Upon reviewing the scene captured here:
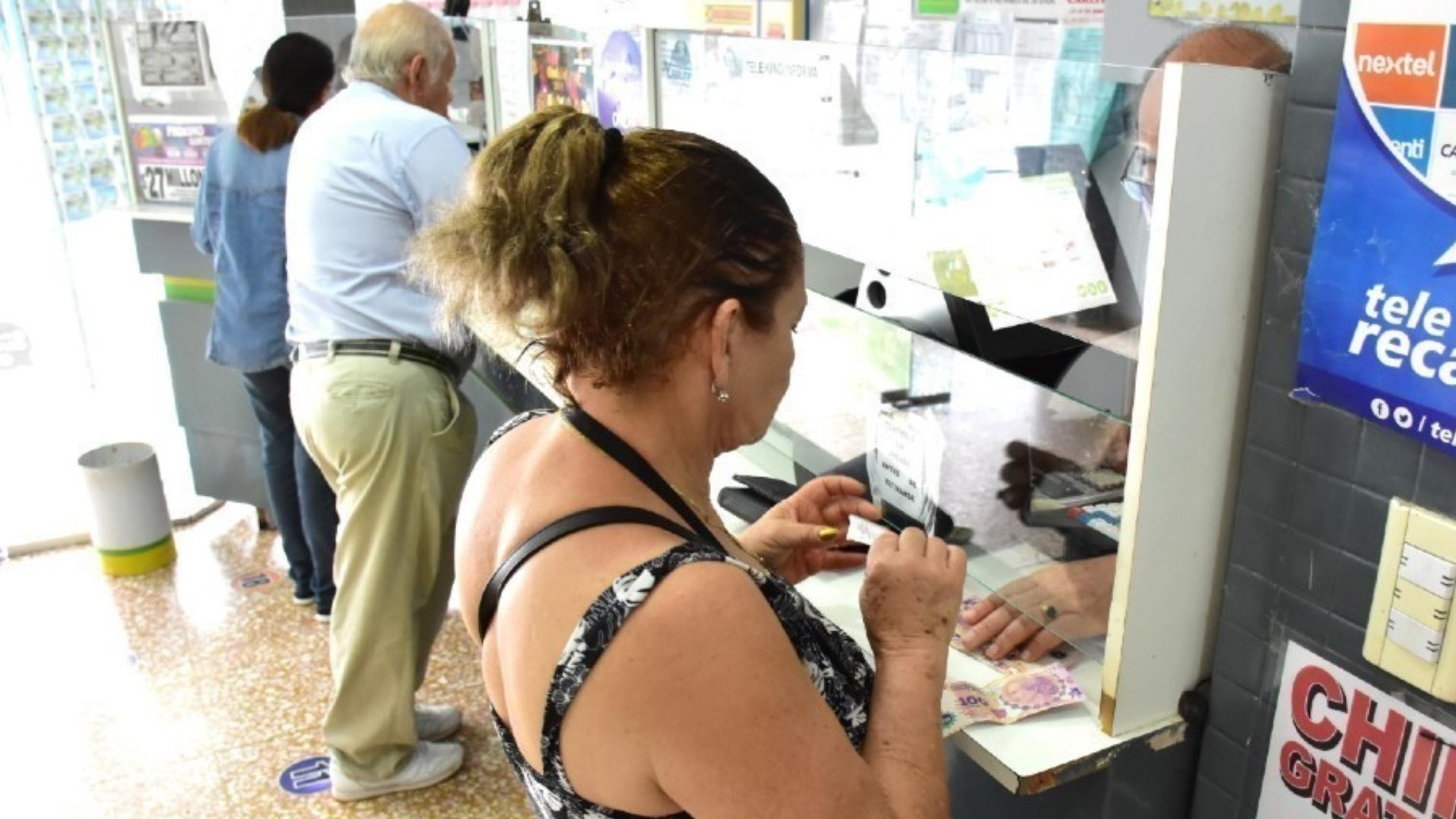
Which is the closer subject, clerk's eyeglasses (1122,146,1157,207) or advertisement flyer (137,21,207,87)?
clerk's eyeglasses (1122,146,1157,207)

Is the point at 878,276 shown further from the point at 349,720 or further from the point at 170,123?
the point at 170,123

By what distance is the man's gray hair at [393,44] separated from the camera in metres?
2.49

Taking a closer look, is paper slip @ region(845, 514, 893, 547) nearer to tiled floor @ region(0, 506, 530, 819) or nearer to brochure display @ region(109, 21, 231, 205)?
tiled floor @ region(0, 506, 530, 819)

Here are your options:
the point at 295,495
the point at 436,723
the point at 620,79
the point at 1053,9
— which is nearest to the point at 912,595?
the point at 1053,9

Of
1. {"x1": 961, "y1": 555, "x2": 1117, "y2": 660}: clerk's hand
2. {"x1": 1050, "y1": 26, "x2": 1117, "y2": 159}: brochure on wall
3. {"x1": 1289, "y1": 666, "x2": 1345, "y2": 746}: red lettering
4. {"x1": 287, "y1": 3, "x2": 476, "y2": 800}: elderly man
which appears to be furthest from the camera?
{"x1": 287, "y1": 3, "x2": 476, "y2": 800}: elderly man

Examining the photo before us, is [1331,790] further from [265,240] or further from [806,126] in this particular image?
[265,240]

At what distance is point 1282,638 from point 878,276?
0.89m

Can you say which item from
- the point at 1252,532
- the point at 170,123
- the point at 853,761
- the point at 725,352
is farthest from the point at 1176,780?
the point at 170,123

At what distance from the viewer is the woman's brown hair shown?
3.25 ft

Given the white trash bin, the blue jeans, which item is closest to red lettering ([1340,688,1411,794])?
the blue jeans

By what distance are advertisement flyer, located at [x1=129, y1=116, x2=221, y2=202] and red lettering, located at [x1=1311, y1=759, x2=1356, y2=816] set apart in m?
3.73

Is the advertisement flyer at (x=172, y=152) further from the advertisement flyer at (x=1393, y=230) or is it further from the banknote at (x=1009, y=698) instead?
the advertisement flyer at (x=1393, y=230)

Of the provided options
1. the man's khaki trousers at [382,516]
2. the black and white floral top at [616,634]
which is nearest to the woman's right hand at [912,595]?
the black and white floral top at [616,634]

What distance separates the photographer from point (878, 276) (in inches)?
72.6
